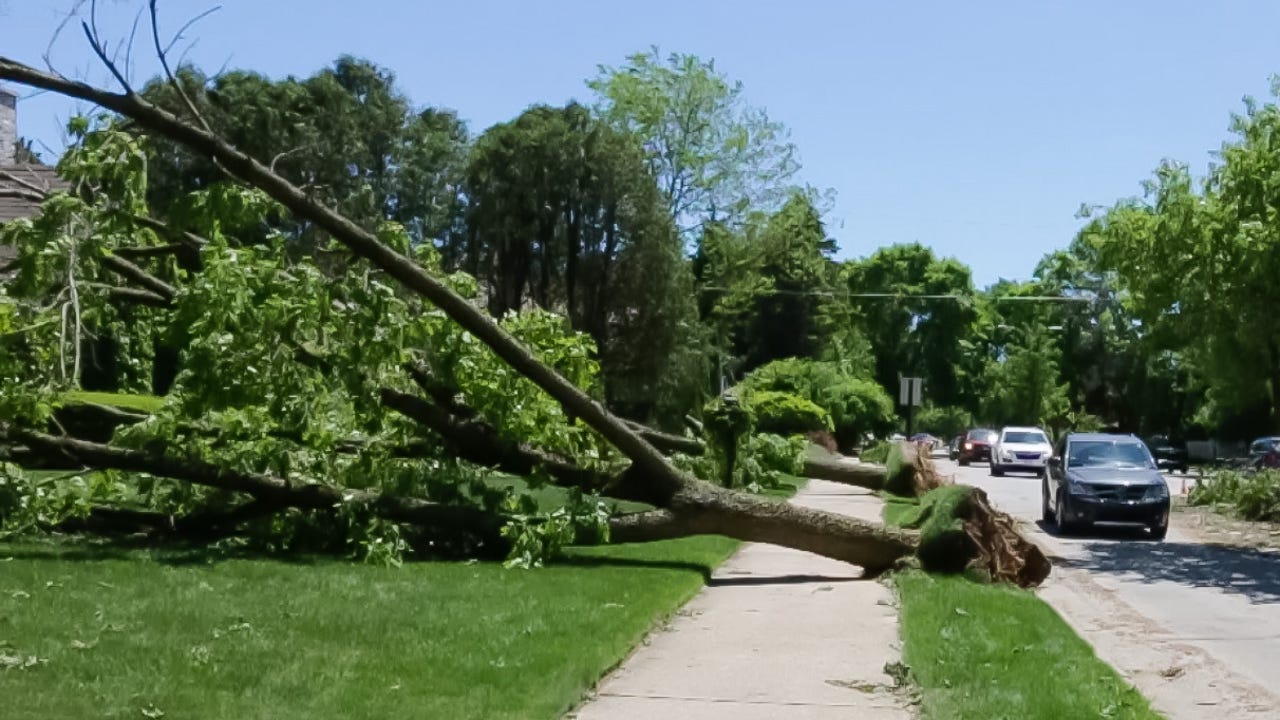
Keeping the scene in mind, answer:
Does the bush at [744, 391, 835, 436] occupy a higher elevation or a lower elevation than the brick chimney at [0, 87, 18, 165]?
lower

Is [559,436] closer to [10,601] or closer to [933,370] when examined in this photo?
[10,601]

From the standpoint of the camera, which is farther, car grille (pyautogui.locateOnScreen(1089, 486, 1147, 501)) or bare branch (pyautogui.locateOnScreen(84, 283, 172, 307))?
car grille (pyautogui.locateOnScreen(1089, 486, 1147, 501))

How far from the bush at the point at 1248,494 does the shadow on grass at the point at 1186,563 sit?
3.54 meters

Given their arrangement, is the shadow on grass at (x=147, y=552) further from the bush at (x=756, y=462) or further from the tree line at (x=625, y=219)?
the tree line at (x=625, y=219)

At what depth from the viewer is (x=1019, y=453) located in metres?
49.4

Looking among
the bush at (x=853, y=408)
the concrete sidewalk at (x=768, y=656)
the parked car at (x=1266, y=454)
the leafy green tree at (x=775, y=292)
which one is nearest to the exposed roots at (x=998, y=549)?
the concrete sidewalk at (x=768, y=656)

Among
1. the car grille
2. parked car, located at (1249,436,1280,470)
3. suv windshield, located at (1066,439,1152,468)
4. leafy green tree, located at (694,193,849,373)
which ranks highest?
leafy green tree, located at (694,193,849,373)

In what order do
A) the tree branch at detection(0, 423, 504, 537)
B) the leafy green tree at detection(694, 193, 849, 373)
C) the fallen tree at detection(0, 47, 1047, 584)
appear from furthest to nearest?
1. the leafy green tree at detection(694, 193, 849, 373)
2. the tree branch at detection(0, 423, 504, 537)
3. the fallen tree at detection(0, 47, 1047, 584)

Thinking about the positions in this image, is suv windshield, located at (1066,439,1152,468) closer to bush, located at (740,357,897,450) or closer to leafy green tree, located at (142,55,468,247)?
leafy green tree, located at (142,55,468,247)

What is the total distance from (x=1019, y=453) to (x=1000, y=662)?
40.2m

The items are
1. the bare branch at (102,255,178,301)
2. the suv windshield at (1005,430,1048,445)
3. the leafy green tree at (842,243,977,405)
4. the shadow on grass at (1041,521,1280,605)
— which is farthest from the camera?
the leafy green tree at (842,243,977,405)

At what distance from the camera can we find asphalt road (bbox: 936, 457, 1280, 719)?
419 inches

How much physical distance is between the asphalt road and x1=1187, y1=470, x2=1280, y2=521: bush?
7.79 ft

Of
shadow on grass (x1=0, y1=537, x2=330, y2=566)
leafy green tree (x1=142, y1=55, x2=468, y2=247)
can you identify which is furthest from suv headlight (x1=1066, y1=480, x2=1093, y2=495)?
leafy green tree (x1=142, y1=55, x2=468, y2=247)
